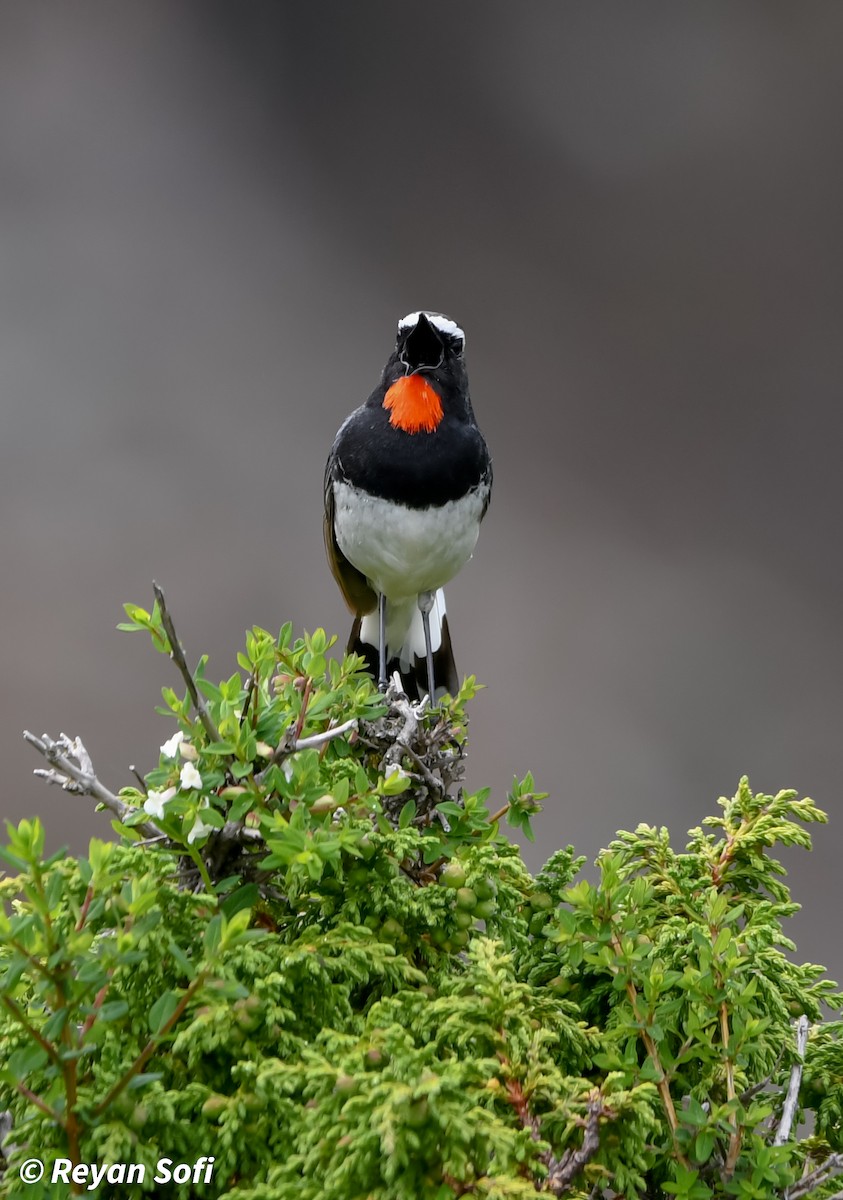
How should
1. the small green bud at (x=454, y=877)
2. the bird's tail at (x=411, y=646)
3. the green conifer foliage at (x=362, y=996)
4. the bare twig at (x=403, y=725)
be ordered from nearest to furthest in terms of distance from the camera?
the green conifer foliage at (x=362, y=996)
the small green bud at (x=454, y=877)
the bare twig at (x=403, y=725)
the bird's tail at (x=411, y=646)

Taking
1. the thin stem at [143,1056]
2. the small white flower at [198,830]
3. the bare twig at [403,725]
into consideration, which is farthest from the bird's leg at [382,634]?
the thin stem at [143,1056]

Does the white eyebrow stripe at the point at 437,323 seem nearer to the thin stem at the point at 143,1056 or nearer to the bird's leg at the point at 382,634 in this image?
the bird's leg at the point at 382,634

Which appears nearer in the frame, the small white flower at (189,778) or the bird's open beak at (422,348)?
the small white flower at (189,778)

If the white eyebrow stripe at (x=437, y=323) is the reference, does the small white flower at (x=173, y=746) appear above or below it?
below

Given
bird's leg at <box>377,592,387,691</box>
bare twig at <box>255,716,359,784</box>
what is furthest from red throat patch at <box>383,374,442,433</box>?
bare twig at <box>255,716,359,784</box>

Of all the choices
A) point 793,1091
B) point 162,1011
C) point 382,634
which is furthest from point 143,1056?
point 382,634

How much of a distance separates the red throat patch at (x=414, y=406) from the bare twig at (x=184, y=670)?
84 centimetres

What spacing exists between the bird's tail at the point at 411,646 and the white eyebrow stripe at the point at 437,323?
51 cm

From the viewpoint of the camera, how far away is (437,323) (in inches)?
55.4

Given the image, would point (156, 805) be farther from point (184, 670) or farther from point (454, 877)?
point (454, 877)

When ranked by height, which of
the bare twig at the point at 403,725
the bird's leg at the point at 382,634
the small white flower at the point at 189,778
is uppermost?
the bird's leg at the point at 382,634

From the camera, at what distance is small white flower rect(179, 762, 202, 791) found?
653mm

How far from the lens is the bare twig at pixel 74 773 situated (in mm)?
677

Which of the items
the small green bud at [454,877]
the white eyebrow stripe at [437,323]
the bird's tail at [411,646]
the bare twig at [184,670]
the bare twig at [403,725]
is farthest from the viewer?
the bird's tail at [411,646]
